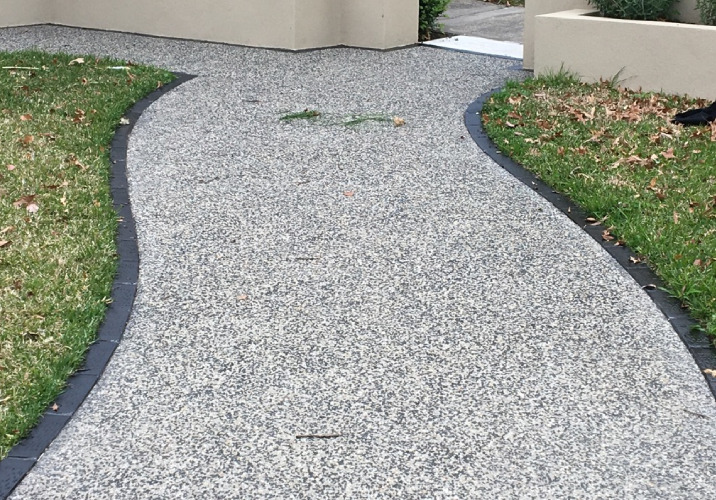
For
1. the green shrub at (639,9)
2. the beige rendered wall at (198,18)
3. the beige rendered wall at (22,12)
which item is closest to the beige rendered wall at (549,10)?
the green shrub at (639,9)

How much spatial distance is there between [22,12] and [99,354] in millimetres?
10330

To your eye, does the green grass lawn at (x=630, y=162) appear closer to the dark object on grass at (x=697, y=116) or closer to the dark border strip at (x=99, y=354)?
the dark object on grass at (x=697, y=116)

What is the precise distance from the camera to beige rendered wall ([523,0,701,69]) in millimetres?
9039

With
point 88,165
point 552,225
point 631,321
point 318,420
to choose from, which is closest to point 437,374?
point 318,420

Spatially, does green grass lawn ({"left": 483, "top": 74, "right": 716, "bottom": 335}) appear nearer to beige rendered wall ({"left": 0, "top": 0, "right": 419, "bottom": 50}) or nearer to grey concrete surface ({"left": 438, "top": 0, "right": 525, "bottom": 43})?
beige rendered wall ({"left": 0, "top": 0, "right": 419, "bottom": 50})

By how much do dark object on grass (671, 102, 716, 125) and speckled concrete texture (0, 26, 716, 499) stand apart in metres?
1.83

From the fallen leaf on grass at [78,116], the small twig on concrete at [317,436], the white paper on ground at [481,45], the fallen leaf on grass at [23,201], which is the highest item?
the white paper on ground at [481,45]

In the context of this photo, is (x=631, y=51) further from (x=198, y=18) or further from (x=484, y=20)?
(x=198, y=18)

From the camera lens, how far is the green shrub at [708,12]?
8484mm

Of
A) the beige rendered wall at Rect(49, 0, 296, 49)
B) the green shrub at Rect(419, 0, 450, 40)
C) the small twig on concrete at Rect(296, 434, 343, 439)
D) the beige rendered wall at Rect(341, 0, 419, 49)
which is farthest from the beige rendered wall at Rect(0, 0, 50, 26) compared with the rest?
the small twig on concrete at Rect(296, 434, 343, 439)

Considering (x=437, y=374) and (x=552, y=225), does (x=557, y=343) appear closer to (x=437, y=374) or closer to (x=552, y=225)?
(x=437, y=374)

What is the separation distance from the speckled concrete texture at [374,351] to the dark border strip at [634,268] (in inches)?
2.3

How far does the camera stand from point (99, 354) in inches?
156

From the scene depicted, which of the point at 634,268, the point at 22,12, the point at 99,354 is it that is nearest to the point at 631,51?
the point at 634,268
